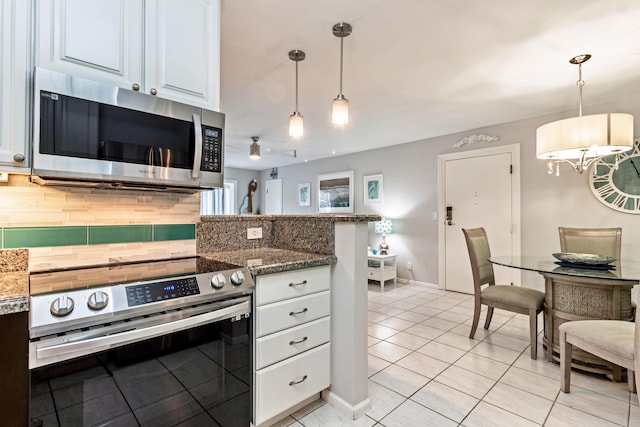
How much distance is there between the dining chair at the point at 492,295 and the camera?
2.38 meters

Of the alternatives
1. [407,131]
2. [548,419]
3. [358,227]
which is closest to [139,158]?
[358,227]

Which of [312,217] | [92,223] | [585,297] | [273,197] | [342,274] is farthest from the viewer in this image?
[273,197]

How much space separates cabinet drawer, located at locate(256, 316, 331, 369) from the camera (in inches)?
56.9

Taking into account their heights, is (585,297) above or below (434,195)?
below

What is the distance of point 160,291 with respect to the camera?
3.65ft

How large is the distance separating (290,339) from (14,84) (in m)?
1.52

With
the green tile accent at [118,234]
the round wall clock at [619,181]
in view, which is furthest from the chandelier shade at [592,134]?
the green tile accent at [118,234]

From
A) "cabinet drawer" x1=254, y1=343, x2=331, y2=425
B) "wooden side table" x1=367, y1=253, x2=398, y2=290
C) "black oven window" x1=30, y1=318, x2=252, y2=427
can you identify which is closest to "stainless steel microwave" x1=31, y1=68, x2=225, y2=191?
"black oven window" x1=30, y1=318, x2=252, y2=427

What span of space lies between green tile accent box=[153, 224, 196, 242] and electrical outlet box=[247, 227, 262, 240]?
362mm

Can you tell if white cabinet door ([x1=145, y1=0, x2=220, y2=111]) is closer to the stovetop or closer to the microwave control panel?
the microwave control panel

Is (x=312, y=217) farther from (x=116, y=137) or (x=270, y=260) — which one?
(x=116, y=137)

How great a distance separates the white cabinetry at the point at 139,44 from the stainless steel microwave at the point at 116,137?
0.35 feet

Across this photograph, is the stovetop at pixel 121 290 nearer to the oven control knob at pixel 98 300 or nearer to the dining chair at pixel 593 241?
the oven control knob at pixel 98 300

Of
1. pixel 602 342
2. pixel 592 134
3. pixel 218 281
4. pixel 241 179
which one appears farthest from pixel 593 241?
pixel 241 179
